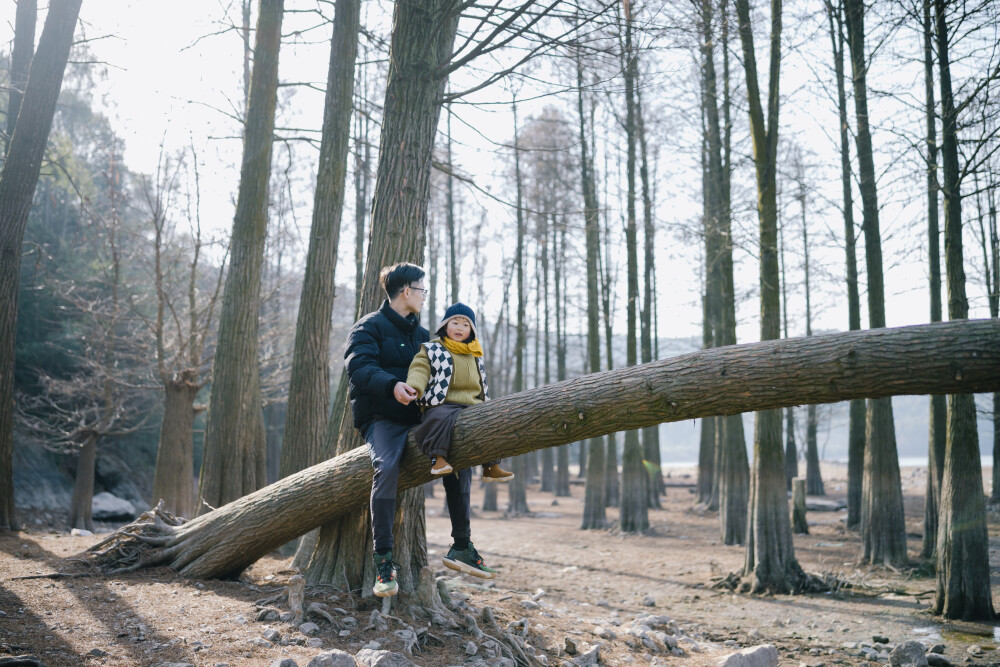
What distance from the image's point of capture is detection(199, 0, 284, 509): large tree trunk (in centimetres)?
891

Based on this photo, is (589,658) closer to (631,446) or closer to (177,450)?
(177,450)

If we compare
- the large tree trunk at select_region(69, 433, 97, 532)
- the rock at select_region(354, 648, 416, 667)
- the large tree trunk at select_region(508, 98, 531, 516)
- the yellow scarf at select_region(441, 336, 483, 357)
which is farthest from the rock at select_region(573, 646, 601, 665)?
the large tree trunk at select_region(508, 98, 531, 516)

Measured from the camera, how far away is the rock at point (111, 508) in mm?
16672

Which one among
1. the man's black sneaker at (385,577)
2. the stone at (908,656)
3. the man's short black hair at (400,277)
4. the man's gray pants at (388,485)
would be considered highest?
the man's short black hair at (400,277)

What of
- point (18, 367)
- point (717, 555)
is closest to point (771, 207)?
point (717, 555)

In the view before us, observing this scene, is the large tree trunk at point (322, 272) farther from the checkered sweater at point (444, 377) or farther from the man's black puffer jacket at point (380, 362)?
A: the checkered sweater at point (444, 377)

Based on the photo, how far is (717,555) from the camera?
12789 millimetres

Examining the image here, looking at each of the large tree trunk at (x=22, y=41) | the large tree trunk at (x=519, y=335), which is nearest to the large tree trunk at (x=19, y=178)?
the large tree trunk at (x=22, y=41)

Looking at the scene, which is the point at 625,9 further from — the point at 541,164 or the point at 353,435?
the point at 541,164

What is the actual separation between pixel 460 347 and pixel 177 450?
10.2 m

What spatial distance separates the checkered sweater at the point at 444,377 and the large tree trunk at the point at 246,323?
5382mm

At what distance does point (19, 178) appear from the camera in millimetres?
8789

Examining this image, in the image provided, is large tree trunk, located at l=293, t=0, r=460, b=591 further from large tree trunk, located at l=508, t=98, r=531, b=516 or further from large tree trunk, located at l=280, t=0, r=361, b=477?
large tree trunk, located at l=508, t=98, r=531, b=516

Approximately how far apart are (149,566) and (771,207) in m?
9.51
